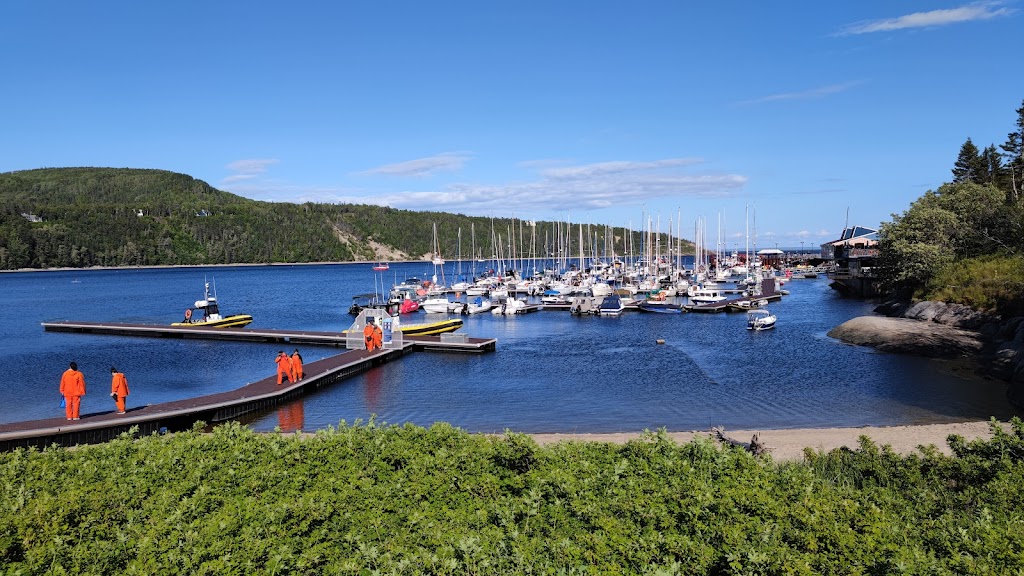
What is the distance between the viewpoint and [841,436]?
2123cm

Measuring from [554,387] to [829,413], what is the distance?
12124 mm

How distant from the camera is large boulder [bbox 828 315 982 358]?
125ft

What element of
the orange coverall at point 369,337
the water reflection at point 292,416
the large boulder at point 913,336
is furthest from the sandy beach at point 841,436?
the orange coverall at point 369,337

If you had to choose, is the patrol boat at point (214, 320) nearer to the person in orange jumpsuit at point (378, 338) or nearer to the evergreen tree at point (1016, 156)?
the person in orange jumpsuit at point (378, 338)

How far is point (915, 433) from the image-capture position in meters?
21.7

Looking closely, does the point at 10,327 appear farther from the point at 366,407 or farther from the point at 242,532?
the point at 242,532

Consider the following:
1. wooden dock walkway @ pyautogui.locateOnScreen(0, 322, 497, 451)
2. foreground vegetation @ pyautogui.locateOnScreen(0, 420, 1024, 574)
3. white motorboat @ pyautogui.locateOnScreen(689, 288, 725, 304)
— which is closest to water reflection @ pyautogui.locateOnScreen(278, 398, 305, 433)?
wooden dock walkway @ pyautogui.locateOnScreen(0, 322, 497, 451)

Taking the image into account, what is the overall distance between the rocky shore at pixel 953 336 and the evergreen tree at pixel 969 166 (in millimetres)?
44663

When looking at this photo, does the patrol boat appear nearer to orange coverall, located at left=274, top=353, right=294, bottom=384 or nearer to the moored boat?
orange coverall, located at left=274, top=353, right=294, bottom=384

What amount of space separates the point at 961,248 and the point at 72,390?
63.3m

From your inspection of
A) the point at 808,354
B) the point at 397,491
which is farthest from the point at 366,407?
the point at 808,354

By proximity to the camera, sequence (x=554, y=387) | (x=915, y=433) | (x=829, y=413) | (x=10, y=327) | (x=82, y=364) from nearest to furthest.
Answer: (x=915, y=433) < (x=829, y=413) < (x=554, y=387) < (x=82, y=364) < (x=10, y=327)

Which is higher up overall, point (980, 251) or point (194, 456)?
point (980, 251)

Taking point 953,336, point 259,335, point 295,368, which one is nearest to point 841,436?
point 295,368
